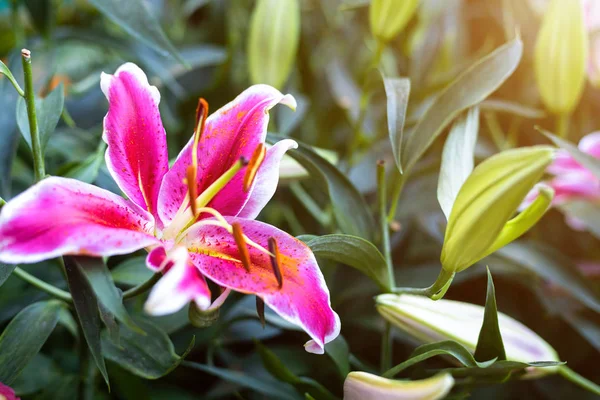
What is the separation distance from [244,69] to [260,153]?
1.70 ft

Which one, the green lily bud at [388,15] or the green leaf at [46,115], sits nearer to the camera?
the green leaf at [46,115]

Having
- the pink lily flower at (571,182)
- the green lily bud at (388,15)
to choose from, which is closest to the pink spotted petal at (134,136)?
the green lily bud at (388,15)

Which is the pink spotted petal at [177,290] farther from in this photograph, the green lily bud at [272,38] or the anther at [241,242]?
the green lily bud at [272,38]

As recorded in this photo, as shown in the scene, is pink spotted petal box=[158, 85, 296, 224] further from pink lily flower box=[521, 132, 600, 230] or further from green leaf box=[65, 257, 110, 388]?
pink lily flower box=[521, 132, 600, 230]

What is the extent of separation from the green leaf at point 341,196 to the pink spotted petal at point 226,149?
0.05 metres

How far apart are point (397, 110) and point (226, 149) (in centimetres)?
11

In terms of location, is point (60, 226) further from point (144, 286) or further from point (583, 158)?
point (583, 158)

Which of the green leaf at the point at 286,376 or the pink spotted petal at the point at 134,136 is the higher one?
the pink spotted petal at the point at 134,136

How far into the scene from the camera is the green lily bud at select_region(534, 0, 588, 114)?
0.50m

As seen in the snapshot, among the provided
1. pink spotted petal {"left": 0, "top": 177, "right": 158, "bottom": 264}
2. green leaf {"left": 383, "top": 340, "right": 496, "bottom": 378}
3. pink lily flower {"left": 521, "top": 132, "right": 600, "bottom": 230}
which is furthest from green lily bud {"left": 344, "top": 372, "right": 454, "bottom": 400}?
pink lily flower {"left": 521, "top": 132, "right": 600, "bottom": 230}

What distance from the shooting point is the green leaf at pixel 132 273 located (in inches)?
15.8

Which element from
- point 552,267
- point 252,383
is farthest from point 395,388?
point 552,267

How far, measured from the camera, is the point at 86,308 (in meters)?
0.29

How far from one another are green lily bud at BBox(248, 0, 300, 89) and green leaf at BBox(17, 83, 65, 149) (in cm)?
21
